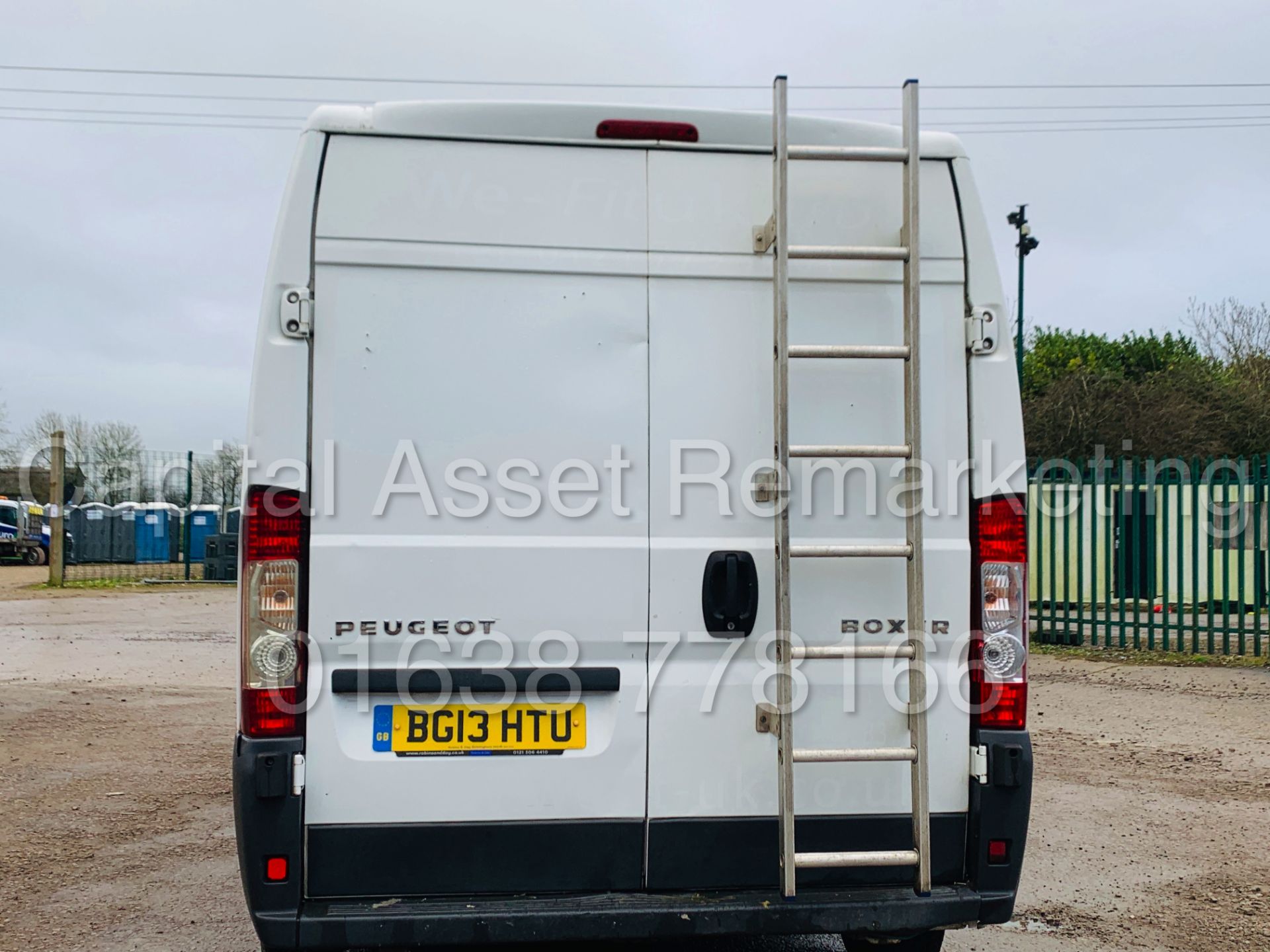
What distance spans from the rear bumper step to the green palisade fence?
36.5ft

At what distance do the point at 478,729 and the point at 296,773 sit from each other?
Answer: 19.6 inches

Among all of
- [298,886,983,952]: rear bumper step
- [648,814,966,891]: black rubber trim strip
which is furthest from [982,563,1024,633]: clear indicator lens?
[298,886,983,952]: rear bumper step

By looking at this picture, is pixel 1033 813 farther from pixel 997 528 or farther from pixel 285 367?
pixel 285 367

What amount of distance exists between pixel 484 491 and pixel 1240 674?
10966mm

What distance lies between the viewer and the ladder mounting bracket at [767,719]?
11.2 ft

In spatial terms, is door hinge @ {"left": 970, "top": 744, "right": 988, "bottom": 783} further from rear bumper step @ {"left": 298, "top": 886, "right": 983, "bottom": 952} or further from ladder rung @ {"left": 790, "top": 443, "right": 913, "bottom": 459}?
ladder rung @ {"left": 790, "top": 443, "right": 913, "bottom": 459}

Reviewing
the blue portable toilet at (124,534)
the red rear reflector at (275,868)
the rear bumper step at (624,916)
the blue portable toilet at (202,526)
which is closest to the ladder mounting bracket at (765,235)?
the rear bumper step at (624,916)

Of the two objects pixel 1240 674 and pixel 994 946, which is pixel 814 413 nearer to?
pixel 994 946

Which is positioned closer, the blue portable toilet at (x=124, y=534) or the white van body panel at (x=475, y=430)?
the white van body panel at (x=475, y=430)

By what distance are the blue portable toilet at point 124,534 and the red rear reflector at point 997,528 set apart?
26217 millimetres

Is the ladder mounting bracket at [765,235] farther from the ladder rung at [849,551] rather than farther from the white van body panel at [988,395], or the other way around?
the ladder rung at [849,551]

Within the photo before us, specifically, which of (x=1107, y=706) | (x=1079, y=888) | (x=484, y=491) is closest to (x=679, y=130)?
(x=484, y=491)

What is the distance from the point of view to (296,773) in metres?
3.27

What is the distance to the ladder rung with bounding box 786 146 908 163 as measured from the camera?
11.1 feet
